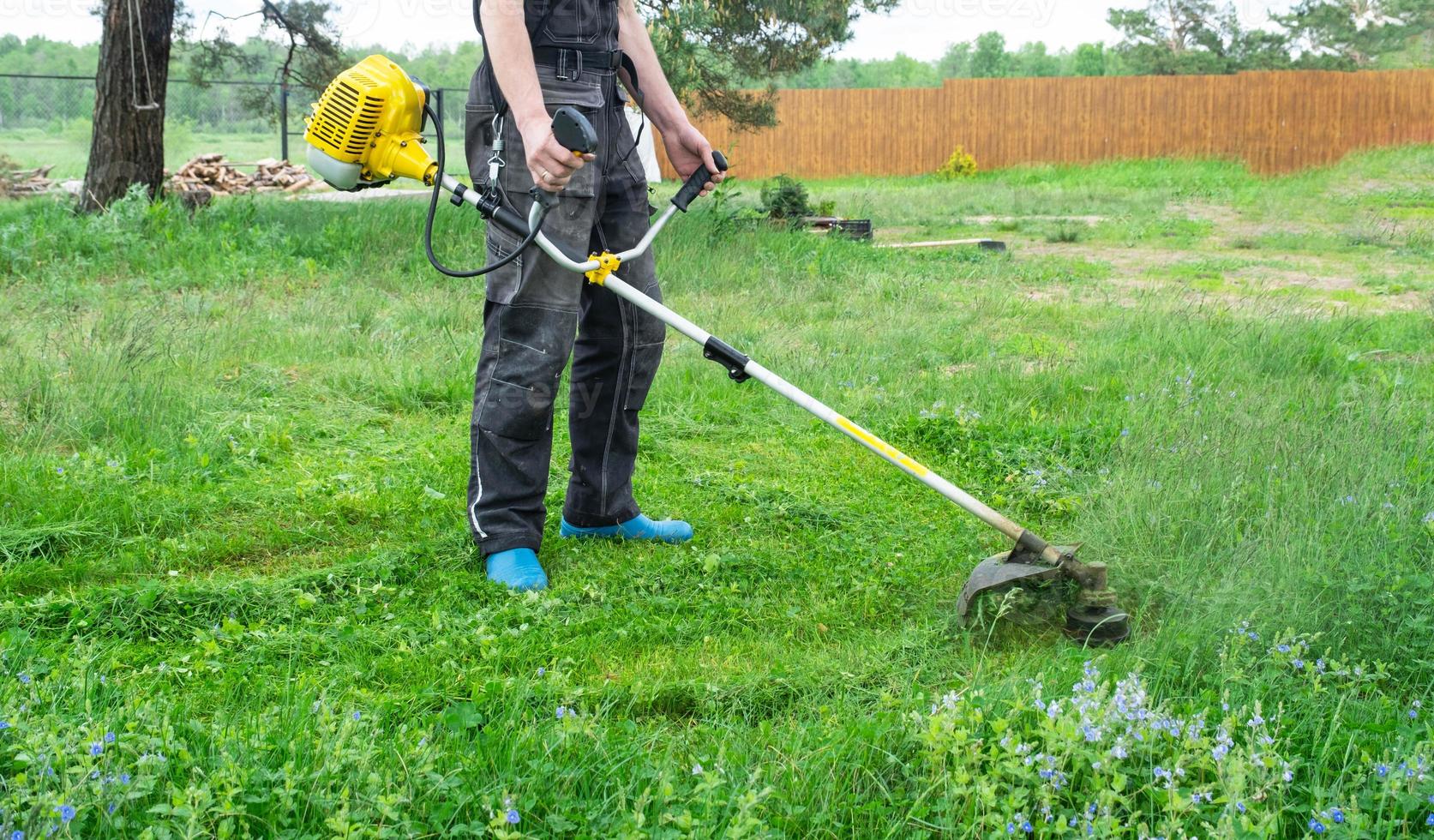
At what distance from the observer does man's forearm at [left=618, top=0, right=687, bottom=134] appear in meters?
3.44

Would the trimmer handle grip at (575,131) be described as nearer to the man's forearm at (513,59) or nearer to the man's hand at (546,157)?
the man's hand at (546,157)

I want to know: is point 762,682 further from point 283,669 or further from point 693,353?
point 693,353

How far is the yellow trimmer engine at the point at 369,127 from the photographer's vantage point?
3.05 metres

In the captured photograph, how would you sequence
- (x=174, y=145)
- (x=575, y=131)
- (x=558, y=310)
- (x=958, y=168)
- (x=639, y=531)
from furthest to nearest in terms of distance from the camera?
(x=174, y=145), (x=958, y=168), (x=639, y=531), (x=558, y=310), (x=575, y=131)

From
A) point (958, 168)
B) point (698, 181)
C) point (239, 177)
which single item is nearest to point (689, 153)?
point (698, 181)

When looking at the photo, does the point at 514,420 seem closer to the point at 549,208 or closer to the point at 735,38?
the point at 549,208

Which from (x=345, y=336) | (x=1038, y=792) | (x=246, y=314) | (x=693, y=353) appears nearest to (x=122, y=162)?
(x=246, y=314)

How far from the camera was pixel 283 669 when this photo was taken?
2.64 m

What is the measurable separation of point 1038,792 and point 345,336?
469 centimetres

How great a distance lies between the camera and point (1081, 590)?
2.80 m

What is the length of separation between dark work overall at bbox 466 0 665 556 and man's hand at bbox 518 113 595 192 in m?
0.22

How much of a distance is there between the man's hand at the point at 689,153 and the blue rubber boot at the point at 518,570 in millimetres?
1142

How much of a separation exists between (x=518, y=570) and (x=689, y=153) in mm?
1298

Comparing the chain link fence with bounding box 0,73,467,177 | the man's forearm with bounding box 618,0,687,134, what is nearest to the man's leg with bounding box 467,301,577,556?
the man's forearm with bounding box 618,0,687,134
